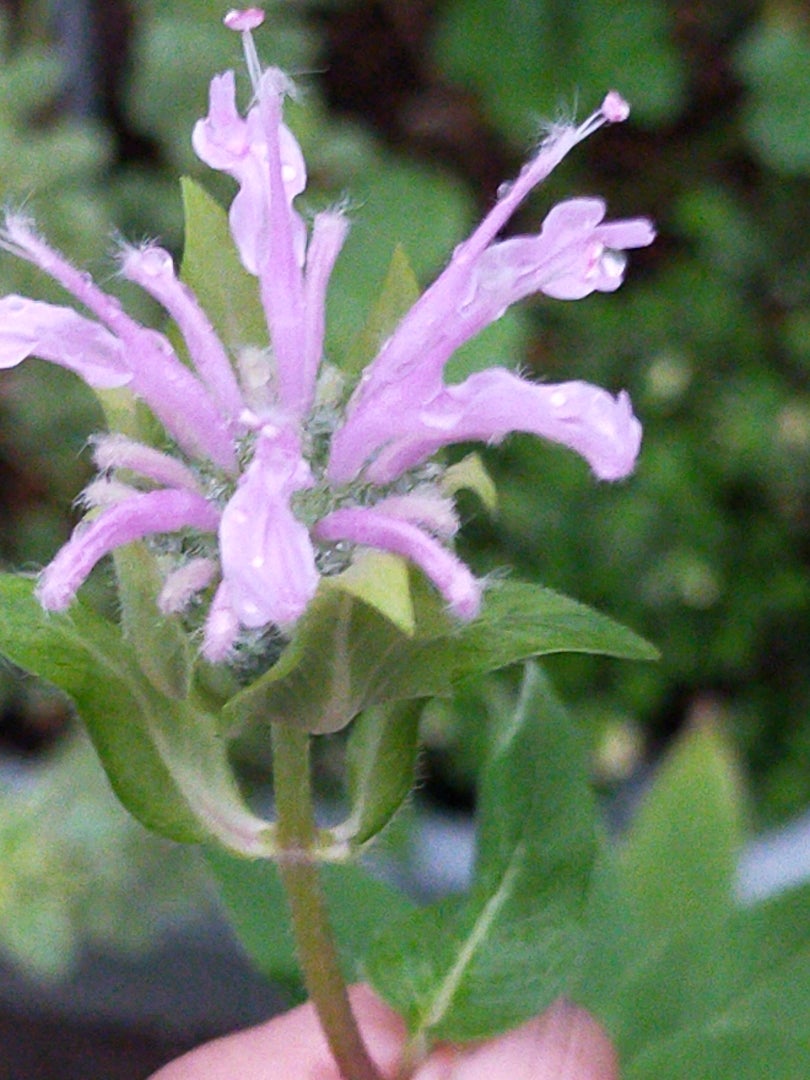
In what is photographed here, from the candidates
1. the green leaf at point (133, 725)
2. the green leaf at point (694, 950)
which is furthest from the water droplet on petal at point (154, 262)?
the green leaf at point (694, 950)

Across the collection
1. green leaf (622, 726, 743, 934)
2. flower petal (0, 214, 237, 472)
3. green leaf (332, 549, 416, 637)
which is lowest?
green leaf (622, 726, 743, 934)

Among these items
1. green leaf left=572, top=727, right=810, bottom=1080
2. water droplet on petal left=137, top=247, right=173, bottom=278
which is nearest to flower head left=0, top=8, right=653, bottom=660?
water droplet on petal left=137, top=247, right=173, bottom=278

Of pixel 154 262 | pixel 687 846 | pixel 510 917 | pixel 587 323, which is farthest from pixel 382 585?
pixel 587 323

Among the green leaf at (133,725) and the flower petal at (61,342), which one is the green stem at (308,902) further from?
the flower petal at (61,342)

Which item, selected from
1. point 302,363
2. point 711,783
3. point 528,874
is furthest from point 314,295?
point 711,783

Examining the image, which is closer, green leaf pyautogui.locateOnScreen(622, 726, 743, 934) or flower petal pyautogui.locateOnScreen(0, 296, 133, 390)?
flower petal pyautogui.locateOnScreen(0, 296, 133, 390)

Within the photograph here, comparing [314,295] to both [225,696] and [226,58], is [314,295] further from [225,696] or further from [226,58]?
[226,58]

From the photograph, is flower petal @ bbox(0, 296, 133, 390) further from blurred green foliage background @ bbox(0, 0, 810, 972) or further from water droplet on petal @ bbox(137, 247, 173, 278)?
blurred green foliage background @ bbox(0, 0, 810, 972)
